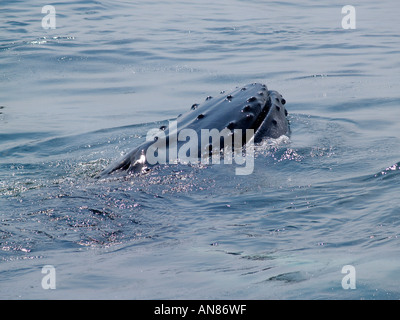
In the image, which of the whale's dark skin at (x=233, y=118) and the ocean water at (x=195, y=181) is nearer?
the ocean water at (x=195, y=181)

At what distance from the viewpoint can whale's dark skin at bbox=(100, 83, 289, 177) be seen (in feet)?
27.1

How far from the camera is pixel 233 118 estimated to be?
8531 millimetres

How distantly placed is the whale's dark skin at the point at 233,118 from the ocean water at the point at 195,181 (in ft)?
0.79

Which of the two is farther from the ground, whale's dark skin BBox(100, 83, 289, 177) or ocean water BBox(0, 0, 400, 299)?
whale's dark skin BBox(100, 83, 289, 177)

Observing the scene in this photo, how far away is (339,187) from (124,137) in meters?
4.67

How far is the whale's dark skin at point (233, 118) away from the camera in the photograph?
27.1ft

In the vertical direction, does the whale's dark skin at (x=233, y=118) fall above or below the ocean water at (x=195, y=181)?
above

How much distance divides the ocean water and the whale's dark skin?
240 millimetres

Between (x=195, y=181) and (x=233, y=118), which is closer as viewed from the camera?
(x=195, y=181)

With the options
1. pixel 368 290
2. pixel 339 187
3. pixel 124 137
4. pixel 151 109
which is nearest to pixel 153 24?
pixel 151 109

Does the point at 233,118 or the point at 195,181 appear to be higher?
the point at 233,118

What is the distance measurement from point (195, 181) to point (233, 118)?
1108 millimetres

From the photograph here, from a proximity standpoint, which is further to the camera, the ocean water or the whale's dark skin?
the whale's dark skin

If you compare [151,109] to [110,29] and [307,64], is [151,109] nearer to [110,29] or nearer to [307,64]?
[307,64]
